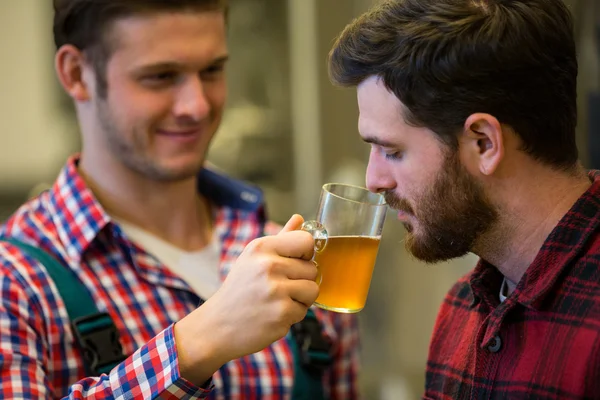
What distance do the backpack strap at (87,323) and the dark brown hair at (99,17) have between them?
407mm

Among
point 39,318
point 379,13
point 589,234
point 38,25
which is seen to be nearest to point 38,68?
point 38,25

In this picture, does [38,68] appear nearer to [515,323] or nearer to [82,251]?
[82,251]

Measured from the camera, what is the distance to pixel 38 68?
4.82m

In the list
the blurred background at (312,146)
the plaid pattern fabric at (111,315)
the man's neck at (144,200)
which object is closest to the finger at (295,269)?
the plaid pattern fabric at (111,315)

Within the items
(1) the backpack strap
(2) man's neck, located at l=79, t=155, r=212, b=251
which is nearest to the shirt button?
(1) the backpack strap

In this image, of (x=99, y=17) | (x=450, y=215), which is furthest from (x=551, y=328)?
(x=99, y=17)

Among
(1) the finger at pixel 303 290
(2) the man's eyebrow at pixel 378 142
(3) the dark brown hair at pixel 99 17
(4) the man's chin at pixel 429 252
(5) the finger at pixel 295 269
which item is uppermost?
(3) the dark brown hair at pixel 99 17

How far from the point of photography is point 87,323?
1728 mm

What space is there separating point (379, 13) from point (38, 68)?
3760 mm

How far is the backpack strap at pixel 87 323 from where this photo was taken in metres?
1.72

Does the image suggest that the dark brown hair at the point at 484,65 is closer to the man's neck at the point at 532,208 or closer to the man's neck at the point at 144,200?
the man's neck at the point at 532,208

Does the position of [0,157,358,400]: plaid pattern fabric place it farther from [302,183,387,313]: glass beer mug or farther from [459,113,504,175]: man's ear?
[459,113,504,175]: man's ear

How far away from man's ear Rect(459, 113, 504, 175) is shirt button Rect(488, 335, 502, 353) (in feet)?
0.82

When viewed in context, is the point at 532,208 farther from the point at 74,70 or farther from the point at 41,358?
the point at 74,70
